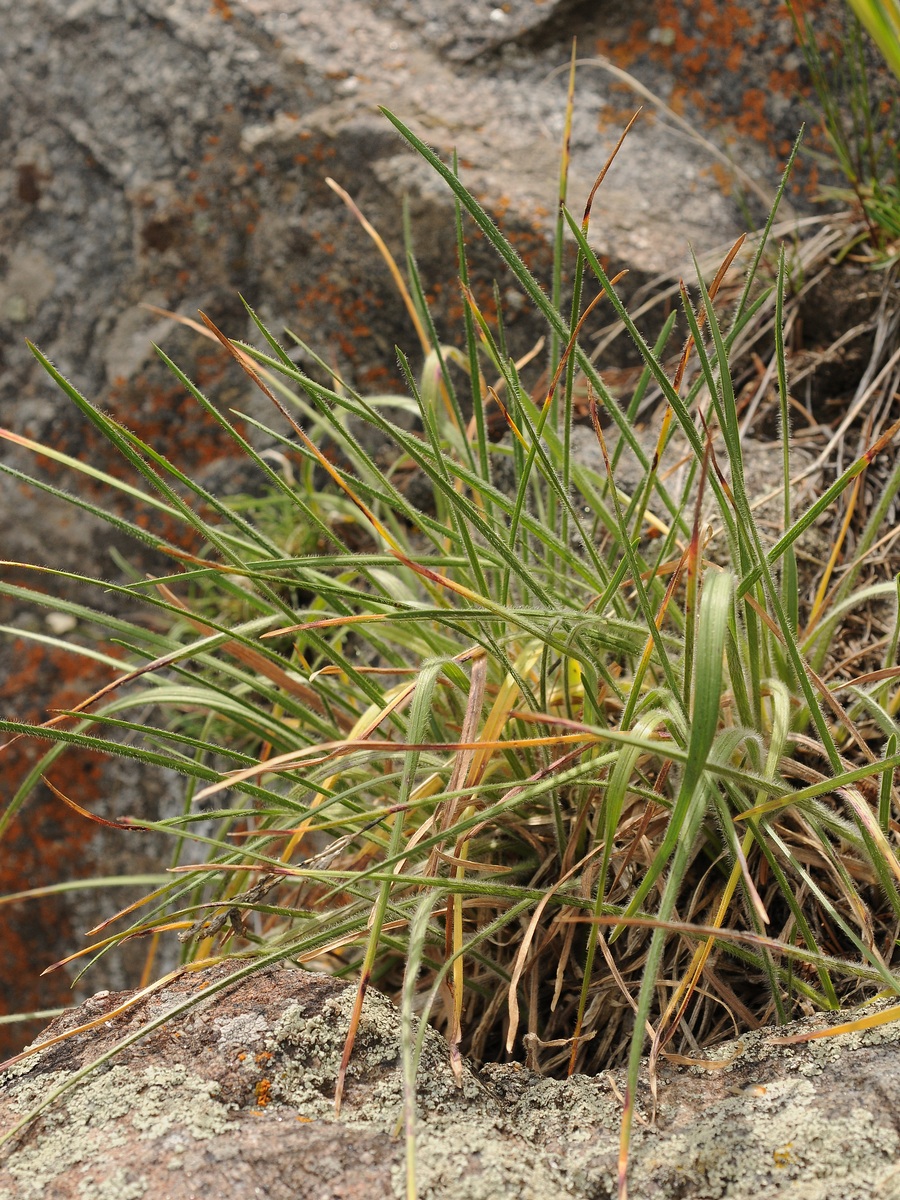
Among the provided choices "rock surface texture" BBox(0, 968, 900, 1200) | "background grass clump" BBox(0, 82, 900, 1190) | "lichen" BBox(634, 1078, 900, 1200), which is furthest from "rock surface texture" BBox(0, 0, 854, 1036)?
"lichen" BBox(634, 1078, 900, 1200)

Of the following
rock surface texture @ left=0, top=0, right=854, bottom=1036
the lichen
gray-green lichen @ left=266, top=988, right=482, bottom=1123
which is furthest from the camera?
rock surface texture @ left=0, top=0, right=854, bottom=1036

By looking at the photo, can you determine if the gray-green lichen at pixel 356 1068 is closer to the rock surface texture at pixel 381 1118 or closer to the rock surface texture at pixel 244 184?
the rock surface texture at pixel 381 1118

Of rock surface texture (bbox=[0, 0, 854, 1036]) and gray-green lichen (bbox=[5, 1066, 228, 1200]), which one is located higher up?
rock surface texture (bbox=[0, 0, 854, 1036])

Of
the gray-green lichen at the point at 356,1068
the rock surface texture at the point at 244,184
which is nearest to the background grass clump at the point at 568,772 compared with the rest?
the gray-green lichen at the point at 356,1068

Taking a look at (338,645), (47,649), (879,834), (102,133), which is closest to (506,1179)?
(879,834)

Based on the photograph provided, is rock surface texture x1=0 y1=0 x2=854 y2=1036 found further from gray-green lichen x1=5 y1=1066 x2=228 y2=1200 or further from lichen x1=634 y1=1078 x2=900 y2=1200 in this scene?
lichen x1=634 y1=1078 x2=900 y2=1200

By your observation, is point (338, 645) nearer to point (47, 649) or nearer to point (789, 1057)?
point (47, 649)

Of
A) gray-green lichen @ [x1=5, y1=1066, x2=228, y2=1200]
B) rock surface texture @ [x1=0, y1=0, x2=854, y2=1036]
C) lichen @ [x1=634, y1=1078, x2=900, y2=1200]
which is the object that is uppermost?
rock surface texture @ [x1=0, y1=0, x2=854, y2=1036]
